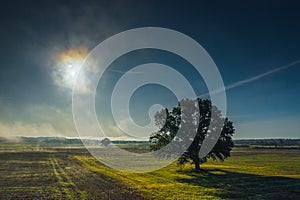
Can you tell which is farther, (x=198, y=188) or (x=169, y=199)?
(x=198, y=188)

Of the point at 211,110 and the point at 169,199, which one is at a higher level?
the point at 211,110

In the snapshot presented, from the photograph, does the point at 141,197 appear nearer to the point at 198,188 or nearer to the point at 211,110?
the point at 198,188

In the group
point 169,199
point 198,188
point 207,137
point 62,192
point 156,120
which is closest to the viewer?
point 169,199

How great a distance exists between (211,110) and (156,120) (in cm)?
1036

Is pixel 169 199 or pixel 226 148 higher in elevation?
pixel 226 148

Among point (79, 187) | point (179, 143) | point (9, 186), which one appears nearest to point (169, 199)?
point (79, 187)

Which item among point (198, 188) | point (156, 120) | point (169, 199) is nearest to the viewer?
point (169, 199)

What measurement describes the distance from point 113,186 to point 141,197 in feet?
23.6

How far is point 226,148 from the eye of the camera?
47219 mm

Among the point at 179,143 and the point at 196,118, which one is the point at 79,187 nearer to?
the point at 179,143

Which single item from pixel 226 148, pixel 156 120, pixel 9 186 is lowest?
pixel 9 186

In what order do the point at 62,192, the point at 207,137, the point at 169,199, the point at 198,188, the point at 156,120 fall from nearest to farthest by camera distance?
the point at 169,199 < the point at 62,192 < the point at 198,188 < the point at 207,137 < the point at 156,120

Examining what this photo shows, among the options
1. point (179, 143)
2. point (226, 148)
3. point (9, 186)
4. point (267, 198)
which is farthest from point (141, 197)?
point (226, 148)

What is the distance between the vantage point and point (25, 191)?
91.0ft
